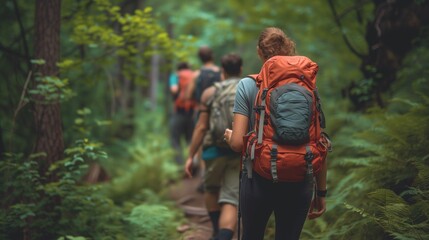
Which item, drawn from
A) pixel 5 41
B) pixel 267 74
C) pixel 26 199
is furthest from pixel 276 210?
pixel 5 41

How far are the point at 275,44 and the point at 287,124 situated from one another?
0.77 meters

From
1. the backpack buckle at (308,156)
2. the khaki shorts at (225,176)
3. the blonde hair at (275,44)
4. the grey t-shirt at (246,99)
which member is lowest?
the khaki shorts at (225,176)

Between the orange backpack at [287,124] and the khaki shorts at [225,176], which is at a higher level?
the orange backpack at [287,124]

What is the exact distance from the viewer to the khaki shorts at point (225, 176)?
16.3ft

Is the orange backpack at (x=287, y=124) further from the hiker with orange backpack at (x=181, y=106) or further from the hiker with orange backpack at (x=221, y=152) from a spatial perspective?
the hiker with orange backpack at (x=181, y=106)

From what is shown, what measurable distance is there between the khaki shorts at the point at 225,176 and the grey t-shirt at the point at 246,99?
1866 millimetres

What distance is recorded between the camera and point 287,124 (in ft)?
9.36

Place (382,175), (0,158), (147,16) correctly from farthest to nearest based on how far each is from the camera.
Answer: (0,158), (147,16), (382,175)

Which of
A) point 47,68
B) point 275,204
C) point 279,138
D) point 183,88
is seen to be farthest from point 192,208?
point 279,138

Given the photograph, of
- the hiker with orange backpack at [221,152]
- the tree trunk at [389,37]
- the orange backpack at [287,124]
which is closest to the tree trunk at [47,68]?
the hiker with orange backpack at [221,152]

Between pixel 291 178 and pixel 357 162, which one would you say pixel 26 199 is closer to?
pixel 291 178

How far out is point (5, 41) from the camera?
8258 mm

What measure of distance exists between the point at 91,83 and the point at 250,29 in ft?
19.1

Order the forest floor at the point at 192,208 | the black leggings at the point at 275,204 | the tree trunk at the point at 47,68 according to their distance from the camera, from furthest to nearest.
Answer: the forest floor at the point at 192,208 → the tree trunk at the point at 47,68 → the black leggings at the point at 275,204
